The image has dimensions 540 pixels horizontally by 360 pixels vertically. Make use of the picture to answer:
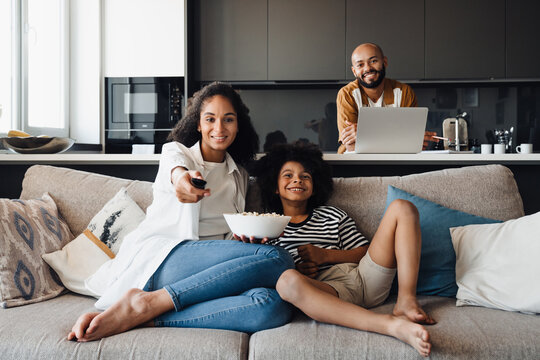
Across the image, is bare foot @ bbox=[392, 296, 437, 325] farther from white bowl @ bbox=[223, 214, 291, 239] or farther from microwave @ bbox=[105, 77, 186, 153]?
microwave @ bbox=[105, 77, 186, 153]

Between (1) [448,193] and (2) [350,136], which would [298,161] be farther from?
(1) [448,193]

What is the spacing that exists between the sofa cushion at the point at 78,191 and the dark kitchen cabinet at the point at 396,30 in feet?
9.27

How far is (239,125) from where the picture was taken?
79.7 inches

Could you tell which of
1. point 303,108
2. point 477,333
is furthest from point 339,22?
point 477,333

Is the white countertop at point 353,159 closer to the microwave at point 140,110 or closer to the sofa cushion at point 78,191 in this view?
the sofa cushion at point 78,191

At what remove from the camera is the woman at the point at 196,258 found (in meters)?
1.46

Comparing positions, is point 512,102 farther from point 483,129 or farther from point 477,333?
point 477,333

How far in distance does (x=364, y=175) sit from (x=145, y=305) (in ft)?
3.92

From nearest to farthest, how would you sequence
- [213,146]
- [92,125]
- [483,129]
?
[213,146], [92,125], [483,129]

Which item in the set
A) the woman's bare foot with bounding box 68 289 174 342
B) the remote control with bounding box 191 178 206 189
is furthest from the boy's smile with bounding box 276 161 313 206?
the woman's bare foot with bounding box 68 289 174 342

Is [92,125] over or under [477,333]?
over

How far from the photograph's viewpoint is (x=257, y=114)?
15.3 feet

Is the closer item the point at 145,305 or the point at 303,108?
the point at 145,305

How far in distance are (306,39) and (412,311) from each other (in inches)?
128
